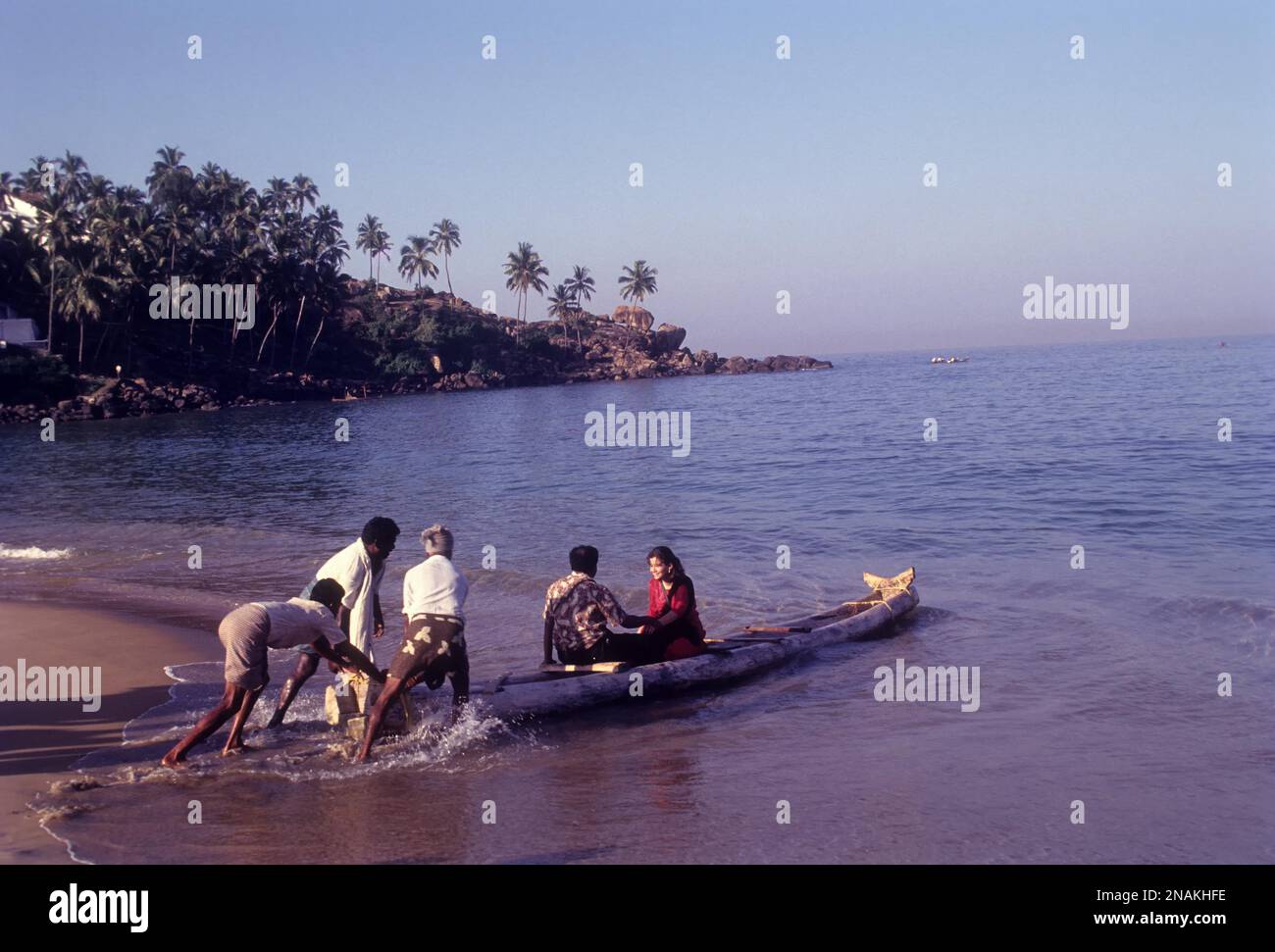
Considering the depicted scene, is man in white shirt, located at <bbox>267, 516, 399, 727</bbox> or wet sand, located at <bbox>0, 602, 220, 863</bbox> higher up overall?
man in white shirt, located at <bbox>267, 516, 399, 727</bbox>

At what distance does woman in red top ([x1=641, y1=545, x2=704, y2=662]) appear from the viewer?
9.23 m

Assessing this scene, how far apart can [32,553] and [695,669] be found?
12.9 metres

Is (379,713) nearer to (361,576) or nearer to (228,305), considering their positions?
(361,576)

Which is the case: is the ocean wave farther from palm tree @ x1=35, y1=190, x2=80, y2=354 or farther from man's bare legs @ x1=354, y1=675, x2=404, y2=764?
palm tree @ x1=35, y1=190, x2=80, y2=354

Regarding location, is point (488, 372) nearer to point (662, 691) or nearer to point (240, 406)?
point (240, 406)

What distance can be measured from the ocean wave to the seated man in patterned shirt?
11.7m

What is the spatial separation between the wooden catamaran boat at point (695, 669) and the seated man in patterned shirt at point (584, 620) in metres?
0.13

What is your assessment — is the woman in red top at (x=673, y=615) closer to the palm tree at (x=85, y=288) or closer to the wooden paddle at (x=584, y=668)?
the wooden paddle at (x=584, y=668)

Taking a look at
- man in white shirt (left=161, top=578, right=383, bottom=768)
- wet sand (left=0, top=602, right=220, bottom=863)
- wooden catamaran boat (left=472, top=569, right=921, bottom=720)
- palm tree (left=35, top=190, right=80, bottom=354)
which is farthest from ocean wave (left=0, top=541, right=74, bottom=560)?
palm tree (left=35, top=190, right=80, bottom=354)

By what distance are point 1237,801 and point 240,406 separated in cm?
6042

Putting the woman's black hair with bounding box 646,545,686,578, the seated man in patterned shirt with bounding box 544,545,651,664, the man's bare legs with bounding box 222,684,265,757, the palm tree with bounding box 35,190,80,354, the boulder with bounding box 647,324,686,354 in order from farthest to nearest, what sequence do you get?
1. the boulder with bounding box 647,324,686,354
2. the palm tree with bounding box 35,190,80,354
3. the woman's black hair with bounding box 646,545,686,578
4. the seated man in patterned shirt with bounding box 544,545,651,664
5. the man's bare legs with bounding box 222,684,265,757

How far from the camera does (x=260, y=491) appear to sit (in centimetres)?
2608
